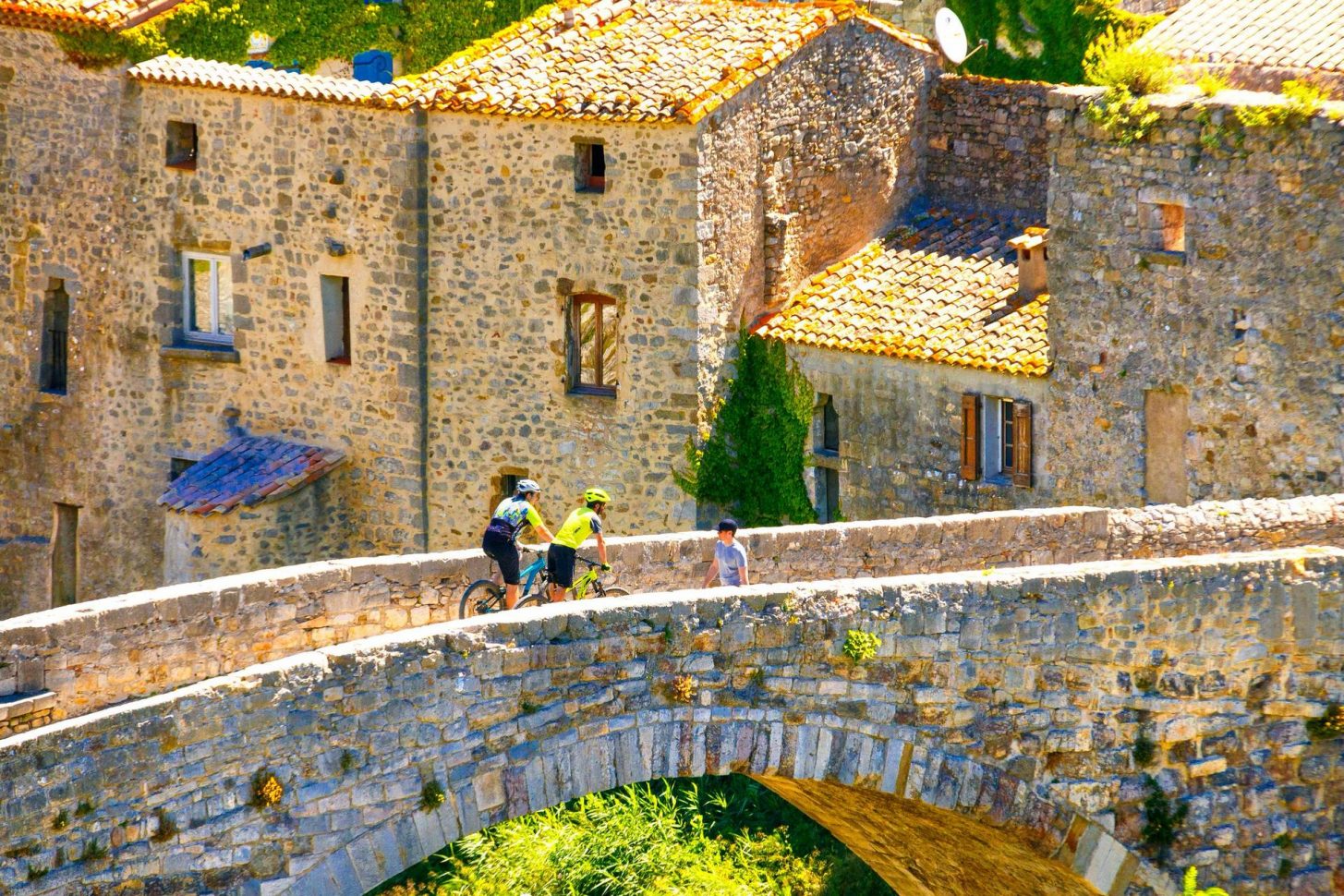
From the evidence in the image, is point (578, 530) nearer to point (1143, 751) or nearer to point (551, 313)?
point (1143, 751)

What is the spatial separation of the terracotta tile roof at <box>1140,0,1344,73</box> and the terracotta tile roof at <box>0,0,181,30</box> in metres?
10.1

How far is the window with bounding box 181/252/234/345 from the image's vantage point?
29531mm

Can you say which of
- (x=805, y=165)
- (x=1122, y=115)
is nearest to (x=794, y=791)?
(x=1122, y=115)

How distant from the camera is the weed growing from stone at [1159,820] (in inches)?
711

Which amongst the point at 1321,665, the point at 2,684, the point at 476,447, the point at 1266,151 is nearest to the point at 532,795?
the point at 2,684

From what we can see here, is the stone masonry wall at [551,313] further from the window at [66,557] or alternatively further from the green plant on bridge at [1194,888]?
the green plant on bridge at [1194,888]

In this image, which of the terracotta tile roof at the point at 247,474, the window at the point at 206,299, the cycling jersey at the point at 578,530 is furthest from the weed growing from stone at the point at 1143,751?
the window at the point at 206,299

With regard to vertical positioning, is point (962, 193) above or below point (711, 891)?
above

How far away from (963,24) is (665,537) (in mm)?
12023

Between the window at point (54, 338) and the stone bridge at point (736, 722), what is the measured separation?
1216cm

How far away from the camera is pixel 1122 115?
2414cm

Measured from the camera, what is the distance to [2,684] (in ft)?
55.8

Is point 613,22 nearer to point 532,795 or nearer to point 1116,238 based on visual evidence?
point 1116,238

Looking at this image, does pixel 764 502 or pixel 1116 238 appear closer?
pixel 1116 238
